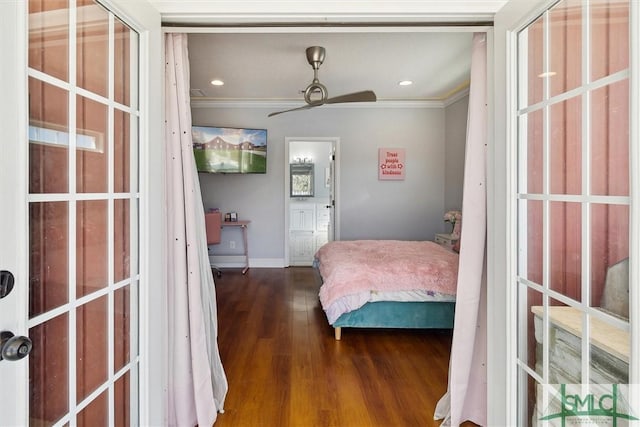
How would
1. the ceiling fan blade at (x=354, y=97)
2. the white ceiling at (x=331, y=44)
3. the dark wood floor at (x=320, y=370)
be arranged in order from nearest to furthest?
the white ceiling at (x=331, y=44), the dark wood floor at (x=320, y=370), the ceiling fan blade at (x=354, y=97)

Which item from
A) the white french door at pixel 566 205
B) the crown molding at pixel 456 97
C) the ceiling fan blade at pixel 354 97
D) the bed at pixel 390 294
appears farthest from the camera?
the crown molding at pixel 456 97

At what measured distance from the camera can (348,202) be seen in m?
5.16

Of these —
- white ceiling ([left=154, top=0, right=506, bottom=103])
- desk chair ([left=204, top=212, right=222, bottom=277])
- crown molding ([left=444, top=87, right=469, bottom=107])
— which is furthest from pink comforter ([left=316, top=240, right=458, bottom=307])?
crown molding ([left=444, top=87, right=469, bottom=107])

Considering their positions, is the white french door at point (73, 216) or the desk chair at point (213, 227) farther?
the desk chair at point (213, 227)

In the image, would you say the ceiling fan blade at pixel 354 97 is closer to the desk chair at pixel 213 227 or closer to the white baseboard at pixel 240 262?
the desk chair at pixel 213 227

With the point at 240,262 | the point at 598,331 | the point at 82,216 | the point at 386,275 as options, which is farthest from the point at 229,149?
the point at 598,331

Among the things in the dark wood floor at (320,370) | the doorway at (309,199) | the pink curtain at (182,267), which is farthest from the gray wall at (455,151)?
the pink curtain at (182,267)

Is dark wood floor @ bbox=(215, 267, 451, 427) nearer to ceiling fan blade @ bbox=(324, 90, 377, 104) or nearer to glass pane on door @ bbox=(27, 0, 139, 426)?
glass pane on door @ bbox=(27, 0, 139, 426)

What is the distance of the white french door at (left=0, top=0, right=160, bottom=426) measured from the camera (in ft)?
2.52

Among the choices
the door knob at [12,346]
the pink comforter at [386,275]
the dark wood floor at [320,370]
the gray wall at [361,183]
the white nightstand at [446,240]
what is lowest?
the dark wood floor at [320,370]

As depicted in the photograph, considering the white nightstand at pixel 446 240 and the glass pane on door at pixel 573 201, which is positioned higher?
the glass pane on door at pixel 573 201

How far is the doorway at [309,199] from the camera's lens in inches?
203

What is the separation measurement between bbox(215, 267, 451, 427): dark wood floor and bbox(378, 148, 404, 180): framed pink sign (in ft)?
8.59

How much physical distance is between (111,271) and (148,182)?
0.38m
